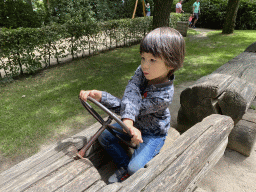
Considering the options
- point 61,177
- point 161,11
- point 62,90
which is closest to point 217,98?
point 61,177

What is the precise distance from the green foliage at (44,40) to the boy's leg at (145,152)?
183 inches

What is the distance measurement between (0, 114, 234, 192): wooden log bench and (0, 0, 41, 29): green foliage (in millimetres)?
8035

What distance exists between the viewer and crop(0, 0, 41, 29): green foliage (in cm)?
777

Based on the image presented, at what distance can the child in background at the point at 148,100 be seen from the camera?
152cm

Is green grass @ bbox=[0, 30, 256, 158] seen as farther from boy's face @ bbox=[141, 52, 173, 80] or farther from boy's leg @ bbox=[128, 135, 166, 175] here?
boy's face @ bbox=[141, 52, 173, 80]

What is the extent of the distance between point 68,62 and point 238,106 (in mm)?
5398

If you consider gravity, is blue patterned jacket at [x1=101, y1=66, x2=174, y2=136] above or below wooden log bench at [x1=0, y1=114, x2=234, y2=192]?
above

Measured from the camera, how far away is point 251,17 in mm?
11406

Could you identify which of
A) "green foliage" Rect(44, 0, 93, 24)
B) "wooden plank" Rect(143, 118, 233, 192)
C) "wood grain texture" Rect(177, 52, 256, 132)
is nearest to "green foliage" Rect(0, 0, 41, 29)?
"green foliage" Rect(44, 0, 93, 24)

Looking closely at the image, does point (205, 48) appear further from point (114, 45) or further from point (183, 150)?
point (183, 150)

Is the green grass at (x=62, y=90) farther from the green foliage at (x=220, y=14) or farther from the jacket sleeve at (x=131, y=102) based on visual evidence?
the green foliage at (x=220, y=14)

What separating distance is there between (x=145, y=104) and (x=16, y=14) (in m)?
8.51

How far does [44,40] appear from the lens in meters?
5.51

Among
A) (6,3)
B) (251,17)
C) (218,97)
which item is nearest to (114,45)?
(6,3)
